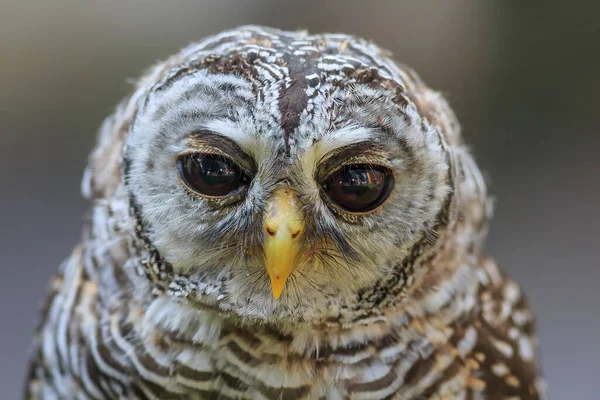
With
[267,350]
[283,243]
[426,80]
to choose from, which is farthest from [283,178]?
[426,80]

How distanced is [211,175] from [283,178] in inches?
5.0

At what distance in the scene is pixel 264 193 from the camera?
3.82ft

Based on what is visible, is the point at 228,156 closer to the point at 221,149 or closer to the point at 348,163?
the point at 221,149

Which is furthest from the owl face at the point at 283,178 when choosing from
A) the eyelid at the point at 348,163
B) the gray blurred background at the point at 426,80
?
the gray blurred background at the point at 426,80

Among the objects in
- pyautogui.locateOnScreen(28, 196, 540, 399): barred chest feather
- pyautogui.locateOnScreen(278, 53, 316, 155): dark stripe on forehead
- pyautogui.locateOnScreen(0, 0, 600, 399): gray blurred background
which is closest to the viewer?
pyautogui.locateOnScreen(278, 53, 316, 155): dark stripe on forehead

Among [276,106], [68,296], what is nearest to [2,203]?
[68,296]

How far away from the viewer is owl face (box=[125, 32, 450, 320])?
3.79ft

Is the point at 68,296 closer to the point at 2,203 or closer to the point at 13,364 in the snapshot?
the point at 13,364

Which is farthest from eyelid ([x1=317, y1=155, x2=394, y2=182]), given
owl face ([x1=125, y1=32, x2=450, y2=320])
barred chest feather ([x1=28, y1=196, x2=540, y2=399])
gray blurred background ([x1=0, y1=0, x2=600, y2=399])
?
gray blurred background ([x1=0, y1=0, x2=600, y2=399])

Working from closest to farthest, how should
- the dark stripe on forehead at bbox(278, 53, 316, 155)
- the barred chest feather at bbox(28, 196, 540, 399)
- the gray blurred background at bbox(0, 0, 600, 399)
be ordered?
the dark stripe on forehead at bbox(278, 53, 316, 155) < the barred chest feather at bbox(28, 196, 540, 399) < the gray blurred background at bbox(0, 0, 600, 399)

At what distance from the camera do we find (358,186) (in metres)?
1.19

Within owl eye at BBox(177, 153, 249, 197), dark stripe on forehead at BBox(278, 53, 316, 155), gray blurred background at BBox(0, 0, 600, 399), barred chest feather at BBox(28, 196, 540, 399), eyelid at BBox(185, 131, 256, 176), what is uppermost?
gray blurred background at BBox(0, 0, 600, 399)

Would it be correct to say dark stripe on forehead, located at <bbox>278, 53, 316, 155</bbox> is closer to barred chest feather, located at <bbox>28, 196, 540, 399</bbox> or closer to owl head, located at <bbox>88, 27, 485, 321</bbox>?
owl head, located at <bbox>88, 27, 485, 321</bbox>

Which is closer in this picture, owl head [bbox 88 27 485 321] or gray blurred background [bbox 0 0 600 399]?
owl head [bbox 88 27 485 321]
